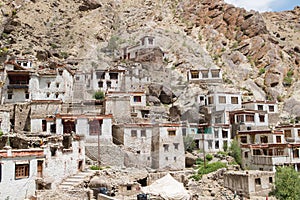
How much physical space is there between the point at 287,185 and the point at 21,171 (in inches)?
949

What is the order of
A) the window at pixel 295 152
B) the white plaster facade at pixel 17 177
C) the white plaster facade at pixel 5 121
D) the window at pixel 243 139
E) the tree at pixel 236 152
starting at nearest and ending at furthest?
the white plaster facade at pixel 17 177 < the white plaster facade at pixel 5 121 < the window at pixel 295 152 < the tree at pixel 236 152 < the window at pixel 243 139

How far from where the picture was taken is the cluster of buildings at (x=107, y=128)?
82.7 ft

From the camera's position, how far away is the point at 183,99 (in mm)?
52188

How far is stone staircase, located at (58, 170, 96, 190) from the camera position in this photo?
24484 mm

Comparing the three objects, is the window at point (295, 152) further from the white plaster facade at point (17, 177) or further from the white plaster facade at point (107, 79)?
the white plaster facade at point (17, 177)

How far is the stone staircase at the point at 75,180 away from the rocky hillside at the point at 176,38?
26.2m

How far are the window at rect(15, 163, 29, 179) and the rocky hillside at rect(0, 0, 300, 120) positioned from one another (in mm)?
31735

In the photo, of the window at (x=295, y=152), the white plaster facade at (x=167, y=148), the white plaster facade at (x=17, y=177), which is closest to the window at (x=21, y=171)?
the white plaster facade at (x=17, y=177)

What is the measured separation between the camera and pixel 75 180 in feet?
84.0

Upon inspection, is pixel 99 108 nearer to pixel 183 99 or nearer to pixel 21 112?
pixel 21 112

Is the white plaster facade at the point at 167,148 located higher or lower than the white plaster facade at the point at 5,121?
lower

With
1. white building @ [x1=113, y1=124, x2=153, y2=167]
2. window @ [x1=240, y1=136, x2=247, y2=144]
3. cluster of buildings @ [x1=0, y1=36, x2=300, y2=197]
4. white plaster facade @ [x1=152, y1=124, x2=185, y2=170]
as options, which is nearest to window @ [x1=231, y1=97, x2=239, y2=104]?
cluster of buildings @ [x1=0, y1=36, x2=300, y2=197]

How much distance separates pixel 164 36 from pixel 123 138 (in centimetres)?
4288

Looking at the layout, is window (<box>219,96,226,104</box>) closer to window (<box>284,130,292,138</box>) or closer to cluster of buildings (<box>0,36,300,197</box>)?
cluster of buildings (<box>0,36,300,197</box>)
